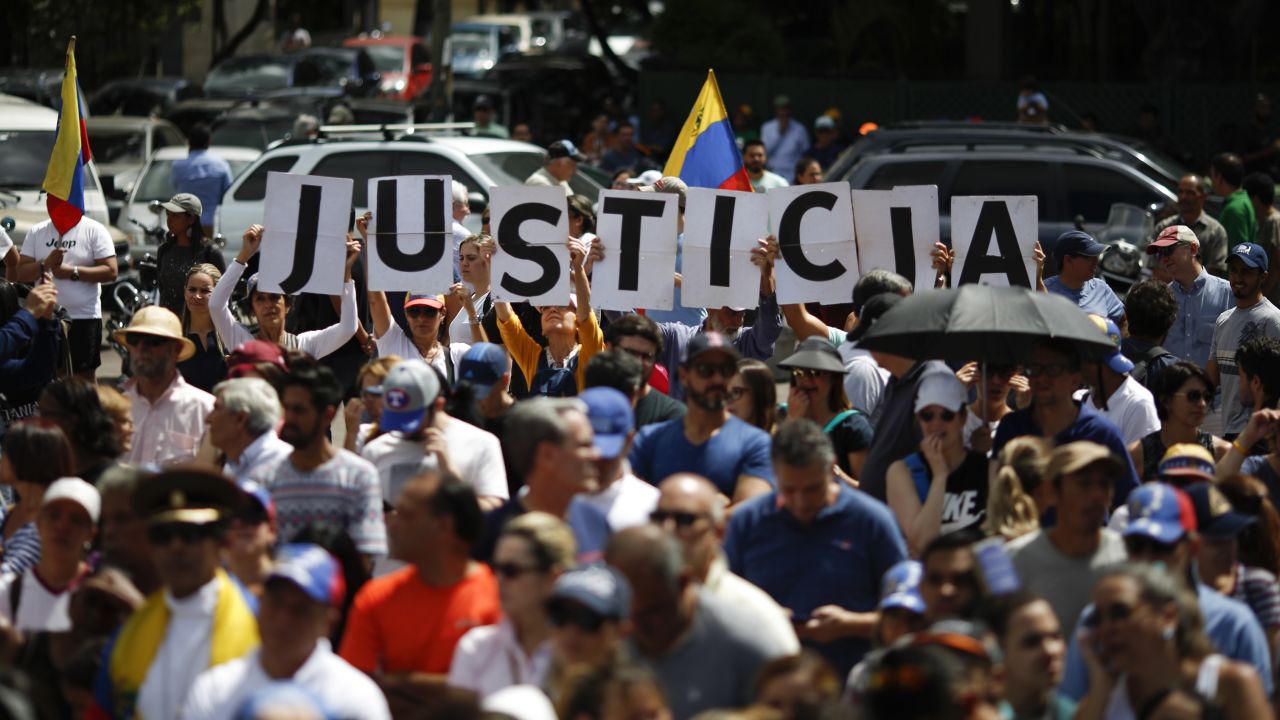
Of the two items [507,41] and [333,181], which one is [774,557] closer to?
[333,181]

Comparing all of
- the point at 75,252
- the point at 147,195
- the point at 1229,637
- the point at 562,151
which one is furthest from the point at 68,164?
the point at 147,195

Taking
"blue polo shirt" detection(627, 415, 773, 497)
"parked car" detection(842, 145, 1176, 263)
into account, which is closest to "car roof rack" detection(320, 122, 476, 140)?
"parked car" detection(842, 145, 1176, 263)

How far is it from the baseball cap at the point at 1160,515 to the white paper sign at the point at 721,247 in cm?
423

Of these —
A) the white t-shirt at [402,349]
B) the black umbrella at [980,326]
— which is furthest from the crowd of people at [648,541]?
the white t-shirt at [402,349]

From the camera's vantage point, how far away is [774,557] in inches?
241

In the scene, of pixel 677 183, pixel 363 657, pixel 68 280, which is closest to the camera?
pixel 363 657

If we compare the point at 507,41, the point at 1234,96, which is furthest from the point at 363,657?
the point at 507,41

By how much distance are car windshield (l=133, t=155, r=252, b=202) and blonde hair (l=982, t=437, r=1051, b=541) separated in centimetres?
1490

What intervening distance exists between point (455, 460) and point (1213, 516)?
2634mm

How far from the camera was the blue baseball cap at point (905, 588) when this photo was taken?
17.7 feet

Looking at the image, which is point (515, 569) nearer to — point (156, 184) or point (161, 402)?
point (161, 402)

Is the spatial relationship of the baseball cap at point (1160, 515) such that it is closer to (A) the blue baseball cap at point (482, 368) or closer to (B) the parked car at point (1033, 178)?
(A) the blue baseball cap at point (482, 368)

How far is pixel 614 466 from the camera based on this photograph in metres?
6.16

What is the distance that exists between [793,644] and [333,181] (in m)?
5.24
